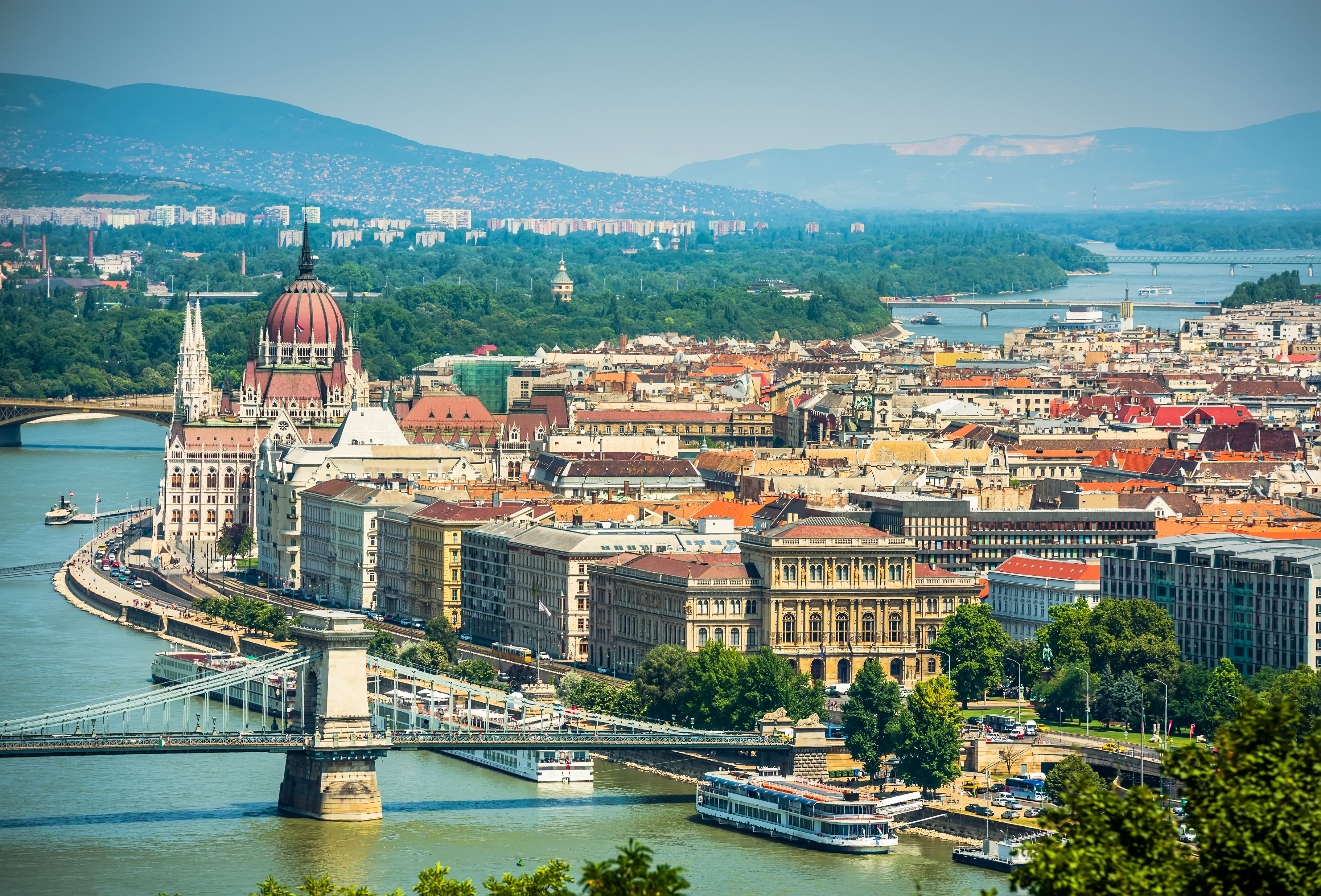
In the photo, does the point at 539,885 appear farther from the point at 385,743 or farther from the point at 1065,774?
the point at 385,743

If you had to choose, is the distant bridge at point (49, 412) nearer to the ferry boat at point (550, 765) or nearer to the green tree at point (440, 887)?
the ferry boat at point (550, 765)

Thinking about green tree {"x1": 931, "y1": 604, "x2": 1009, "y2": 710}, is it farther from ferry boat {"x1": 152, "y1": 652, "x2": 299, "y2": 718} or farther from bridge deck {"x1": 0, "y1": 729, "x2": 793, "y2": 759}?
ferry boat {"x1": 152, "y1": 652, "x2": 299, "y2": 718}

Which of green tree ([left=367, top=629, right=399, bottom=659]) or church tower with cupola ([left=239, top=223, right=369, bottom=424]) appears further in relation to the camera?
church tower with cupola ([left=239, top=223, right=369, bottom=424])

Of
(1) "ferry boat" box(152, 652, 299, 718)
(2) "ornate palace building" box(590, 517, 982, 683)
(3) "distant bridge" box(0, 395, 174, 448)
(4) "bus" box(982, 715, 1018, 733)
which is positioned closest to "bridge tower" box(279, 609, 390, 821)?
(1) "ferry boat" box(152, 652, 299, 718)

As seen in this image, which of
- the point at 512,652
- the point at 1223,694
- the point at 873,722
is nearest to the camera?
the point at 873,722

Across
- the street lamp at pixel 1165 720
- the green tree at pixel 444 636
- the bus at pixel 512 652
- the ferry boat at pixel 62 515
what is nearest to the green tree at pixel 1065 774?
the street lamp at pixel 1165 720

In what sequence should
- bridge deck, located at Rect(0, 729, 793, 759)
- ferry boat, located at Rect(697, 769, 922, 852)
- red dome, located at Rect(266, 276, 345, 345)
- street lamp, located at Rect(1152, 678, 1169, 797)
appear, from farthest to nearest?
1. red dome, located at Rect(266, 276, 345, 345)
2. street lamp, located at Rect(1152, 678, 1169, 797)
3. bridge deck, located at Rect(0, 729, 793, 759)
4. ferry boat, located at Rect(697, 769, 922, 852)

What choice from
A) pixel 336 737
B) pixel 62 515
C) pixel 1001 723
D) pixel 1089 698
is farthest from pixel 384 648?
pixel 62 515
